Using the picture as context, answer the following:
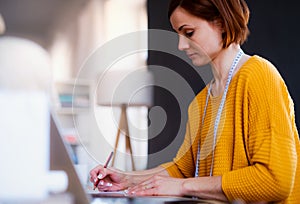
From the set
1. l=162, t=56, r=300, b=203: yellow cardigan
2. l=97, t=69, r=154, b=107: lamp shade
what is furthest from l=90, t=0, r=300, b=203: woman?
l=97, t=69, r=154, b=107: lamp shade

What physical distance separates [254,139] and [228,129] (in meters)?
0.11

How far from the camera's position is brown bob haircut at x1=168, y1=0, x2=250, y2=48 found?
112cm

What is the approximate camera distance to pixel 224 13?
1123 mm

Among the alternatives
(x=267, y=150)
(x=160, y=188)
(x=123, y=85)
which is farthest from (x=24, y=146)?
(x=123, y=85)

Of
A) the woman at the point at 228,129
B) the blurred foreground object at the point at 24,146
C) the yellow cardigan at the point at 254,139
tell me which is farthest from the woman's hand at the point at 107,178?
the blurred foreground object at the point at 24,146

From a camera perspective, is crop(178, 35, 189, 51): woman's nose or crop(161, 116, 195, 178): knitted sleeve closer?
crop(178, 35, 189, 51): woman's nose

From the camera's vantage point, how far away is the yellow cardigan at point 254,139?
95cm

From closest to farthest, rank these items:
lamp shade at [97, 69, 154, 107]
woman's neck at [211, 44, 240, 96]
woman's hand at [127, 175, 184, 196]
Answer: woman's hand at [127, 175, 184, 196]
woman's neck at [211, 44, 240, 96]
lamp shade at [97, 69, 154, 107]

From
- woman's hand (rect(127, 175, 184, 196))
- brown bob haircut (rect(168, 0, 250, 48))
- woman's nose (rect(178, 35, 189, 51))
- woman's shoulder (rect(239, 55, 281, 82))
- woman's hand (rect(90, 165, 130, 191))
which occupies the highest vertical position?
brown bob haircut (rect(168, 0, 250, 48))

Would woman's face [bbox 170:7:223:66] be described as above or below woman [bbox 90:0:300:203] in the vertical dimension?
above

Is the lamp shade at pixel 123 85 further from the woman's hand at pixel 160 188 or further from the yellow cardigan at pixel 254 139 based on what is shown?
the woman's hand at pixel 160 188

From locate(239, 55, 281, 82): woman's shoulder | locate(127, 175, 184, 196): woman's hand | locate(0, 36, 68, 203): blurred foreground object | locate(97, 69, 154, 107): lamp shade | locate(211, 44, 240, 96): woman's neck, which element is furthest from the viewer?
locate(97, 69, 154, 107): lamp shade

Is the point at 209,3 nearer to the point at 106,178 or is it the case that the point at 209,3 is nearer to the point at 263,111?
the point at 263,111

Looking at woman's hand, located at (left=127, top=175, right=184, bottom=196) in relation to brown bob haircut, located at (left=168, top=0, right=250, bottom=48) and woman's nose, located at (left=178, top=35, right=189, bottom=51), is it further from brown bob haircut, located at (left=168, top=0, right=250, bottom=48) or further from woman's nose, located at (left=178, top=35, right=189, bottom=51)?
brown bob haircut, located at (left=168, top=0, right=250, bottom=48)
